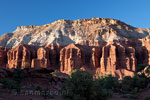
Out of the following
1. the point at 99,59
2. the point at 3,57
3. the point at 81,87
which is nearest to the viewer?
the point at 81,87

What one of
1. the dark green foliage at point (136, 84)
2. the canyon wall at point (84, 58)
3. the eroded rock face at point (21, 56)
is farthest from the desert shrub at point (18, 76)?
the eroded rock face at point (21, 56)

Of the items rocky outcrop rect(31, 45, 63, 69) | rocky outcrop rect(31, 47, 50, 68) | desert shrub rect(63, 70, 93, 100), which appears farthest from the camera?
rocky outcrop rect(31, 45, 63, 69)

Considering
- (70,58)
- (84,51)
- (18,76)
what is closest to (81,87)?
(18,76)

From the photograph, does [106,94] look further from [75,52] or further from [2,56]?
[2,56]

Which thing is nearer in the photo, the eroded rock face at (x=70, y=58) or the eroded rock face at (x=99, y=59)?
the eroded rock face at (x=99, y=59)

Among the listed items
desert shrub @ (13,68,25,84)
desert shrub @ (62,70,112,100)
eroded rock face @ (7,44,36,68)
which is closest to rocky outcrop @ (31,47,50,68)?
eroded rock face @ (7,44,36,68)

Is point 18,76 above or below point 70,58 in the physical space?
below

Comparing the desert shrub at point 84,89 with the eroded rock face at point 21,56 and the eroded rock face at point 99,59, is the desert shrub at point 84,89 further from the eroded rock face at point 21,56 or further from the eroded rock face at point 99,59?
the eroded rock face at point 21,56

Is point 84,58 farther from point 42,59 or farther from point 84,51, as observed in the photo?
point 42,59

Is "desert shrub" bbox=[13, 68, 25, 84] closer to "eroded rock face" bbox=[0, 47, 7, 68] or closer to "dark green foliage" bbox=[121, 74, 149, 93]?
"dark green foliage" bbox=[121, 74, 149, 93]

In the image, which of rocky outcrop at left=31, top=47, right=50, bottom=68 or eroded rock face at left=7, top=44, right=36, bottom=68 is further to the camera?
eroded rock face at left=7, top=44, right=36, bottom=68

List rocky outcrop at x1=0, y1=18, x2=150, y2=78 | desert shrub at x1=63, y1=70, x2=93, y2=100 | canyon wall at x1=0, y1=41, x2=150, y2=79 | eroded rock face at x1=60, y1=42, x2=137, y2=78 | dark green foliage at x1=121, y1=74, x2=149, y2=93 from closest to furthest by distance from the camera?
desert shrub at x1=63, y1=70, x2=93, y2=100
dark green foliage at x1=121, y1=74, x2=149, y2=93
eroded rock face at x1=60, y1=42, x2=137, y2=78
canyon wall at x1=0, y1=41, x2=150, y2=79
rocky outcrop at x1=0, y1=18, x2=150, y2=78

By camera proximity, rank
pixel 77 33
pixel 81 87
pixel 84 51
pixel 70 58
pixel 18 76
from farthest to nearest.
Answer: pixel 77 33, pixel 84 51, pixel 70 58, pixel 18 76, pixel 81 87

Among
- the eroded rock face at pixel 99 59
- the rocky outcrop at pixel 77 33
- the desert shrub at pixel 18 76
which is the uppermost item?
the rocky outcrop at pixel 77 33
